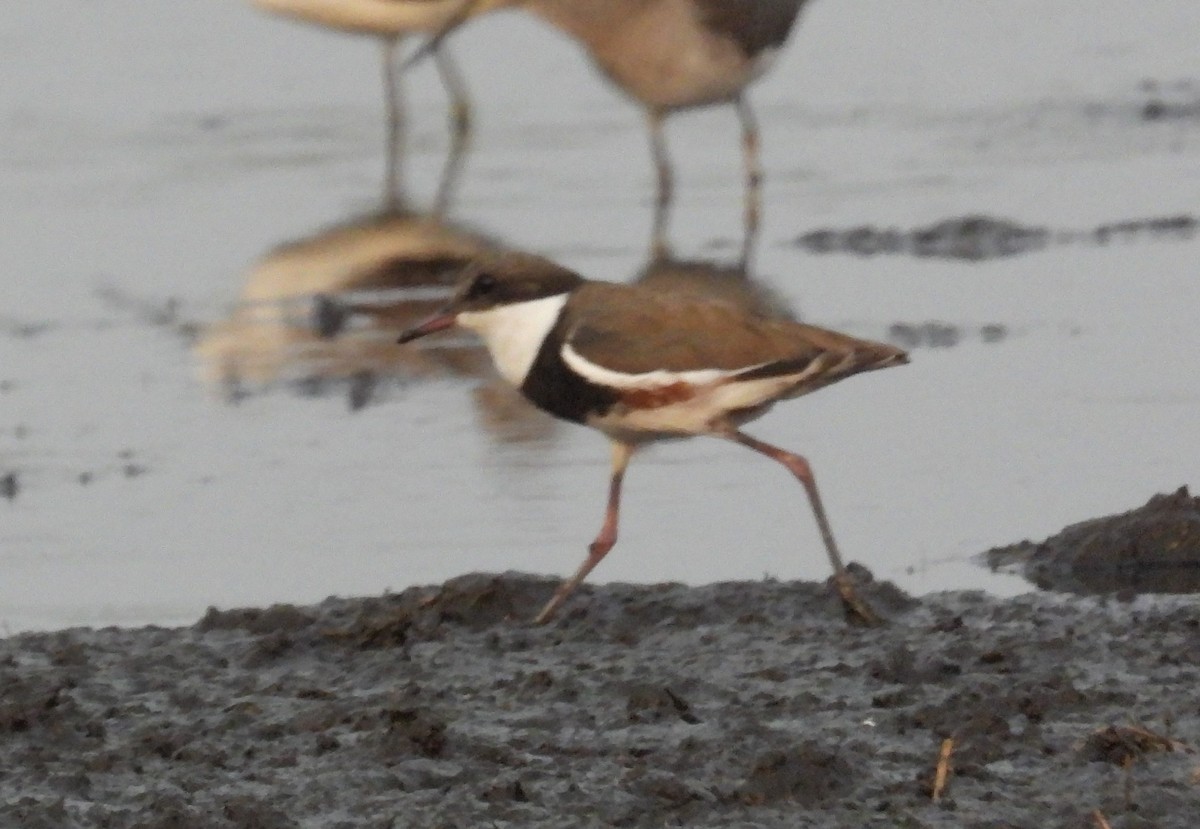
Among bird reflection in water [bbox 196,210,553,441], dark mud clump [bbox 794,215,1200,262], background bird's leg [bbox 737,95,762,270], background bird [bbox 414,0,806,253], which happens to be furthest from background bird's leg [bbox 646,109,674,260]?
dark mud clump [bbox 794,215,1200,262]

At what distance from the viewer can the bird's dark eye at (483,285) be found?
5746 mm

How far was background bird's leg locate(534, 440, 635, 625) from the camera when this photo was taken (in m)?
5.80

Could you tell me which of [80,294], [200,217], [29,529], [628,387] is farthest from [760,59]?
[628,387]

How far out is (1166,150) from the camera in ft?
40.3

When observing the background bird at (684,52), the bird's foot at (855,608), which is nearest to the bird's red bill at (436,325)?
the bird's foot at (855,608)

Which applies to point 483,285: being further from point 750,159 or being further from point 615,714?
point 750,159

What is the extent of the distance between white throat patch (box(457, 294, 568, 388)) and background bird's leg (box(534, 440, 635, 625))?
31 centimetres

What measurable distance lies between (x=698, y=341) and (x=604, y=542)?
60 centimetres

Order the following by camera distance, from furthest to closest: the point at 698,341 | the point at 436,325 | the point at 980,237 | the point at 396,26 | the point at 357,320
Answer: the point at 396,26 < the point at 980,237 < the point at 357,320 < the point at 436,325 < the point at 698,341

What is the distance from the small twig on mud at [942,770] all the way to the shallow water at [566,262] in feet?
5.63

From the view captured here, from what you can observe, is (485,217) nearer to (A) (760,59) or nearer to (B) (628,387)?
(A) (760,59)

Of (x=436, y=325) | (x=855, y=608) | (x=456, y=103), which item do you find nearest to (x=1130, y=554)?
(x=855, y=608)

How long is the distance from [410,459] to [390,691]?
2.33m

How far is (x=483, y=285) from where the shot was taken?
5762 millimetres
